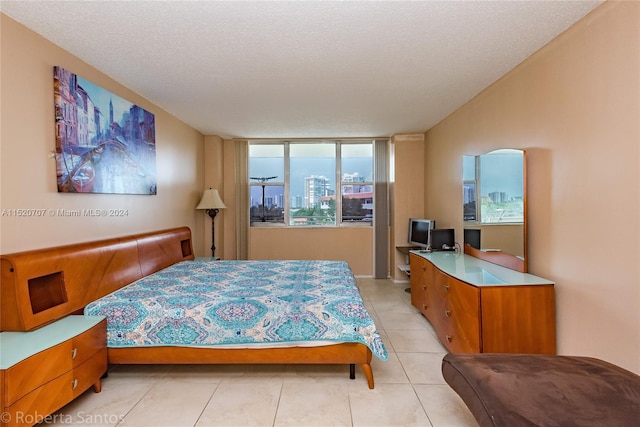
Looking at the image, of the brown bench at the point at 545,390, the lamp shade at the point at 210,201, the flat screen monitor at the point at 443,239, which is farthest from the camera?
the lamp shade at the point at 210,201

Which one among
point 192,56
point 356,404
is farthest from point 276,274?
point 192,56

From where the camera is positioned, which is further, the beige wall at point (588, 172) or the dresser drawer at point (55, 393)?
the beige wall at point (588, 172)

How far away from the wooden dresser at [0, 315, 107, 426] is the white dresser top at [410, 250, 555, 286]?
2679 millimetres

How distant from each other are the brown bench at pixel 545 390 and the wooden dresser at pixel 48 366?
7.38 ft

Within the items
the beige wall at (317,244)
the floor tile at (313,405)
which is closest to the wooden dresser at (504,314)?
the floor tile at (313,405)

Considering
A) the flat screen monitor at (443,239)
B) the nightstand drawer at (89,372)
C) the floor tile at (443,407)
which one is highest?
the flat screen monitor at (443,239)

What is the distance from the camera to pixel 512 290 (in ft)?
7.14

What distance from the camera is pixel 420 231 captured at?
15.2 feet

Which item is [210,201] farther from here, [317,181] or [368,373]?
[368,373]

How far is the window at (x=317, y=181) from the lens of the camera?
18.4 ft

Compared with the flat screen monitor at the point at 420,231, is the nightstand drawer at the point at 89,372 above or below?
below

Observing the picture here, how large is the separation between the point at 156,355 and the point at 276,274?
1.37 metres

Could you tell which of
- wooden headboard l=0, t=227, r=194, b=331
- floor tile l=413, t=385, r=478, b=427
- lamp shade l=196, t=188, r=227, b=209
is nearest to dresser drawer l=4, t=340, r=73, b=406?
wooden headboard l=0, t=227, r=194, b=331

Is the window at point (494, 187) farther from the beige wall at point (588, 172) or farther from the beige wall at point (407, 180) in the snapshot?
the beige wall at point (407, 180)
